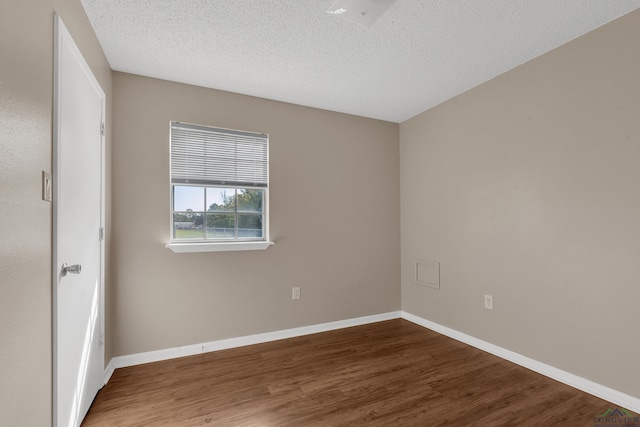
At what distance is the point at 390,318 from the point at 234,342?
196 cm

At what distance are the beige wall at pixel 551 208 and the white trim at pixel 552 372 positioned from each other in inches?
1.8

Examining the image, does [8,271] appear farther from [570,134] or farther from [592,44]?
[592,44]

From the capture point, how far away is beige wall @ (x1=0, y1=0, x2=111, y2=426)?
98 centimetres

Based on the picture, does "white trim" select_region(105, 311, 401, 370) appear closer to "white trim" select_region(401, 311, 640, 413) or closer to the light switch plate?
"white trim" select_region(401, 311, 640, 413)

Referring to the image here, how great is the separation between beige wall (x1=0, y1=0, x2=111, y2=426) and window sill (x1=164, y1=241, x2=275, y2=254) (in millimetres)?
1310

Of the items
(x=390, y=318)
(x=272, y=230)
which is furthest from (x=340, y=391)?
(x=390, y=318)

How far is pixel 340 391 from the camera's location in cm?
213

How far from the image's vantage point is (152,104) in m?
2.63

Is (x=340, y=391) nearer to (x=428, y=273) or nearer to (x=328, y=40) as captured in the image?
(x=428, y=273)

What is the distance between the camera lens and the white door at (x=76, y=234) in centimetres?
138

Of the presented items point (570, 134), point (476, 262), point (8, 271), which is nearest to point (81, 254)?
point (8, 271)

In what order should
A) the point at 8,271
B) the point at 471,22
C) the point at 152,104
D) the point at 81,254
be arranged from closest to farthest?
the point at 8,271, the point at 81,254, the point at 471,22, the point at 152,104

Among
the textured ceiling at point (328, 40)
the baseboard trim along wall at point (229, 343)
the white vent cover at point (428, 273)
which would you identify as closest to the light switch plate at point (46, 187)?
the textured ceiling at point (328, 40)

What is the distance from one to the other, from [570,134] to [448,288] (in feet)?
5.90
